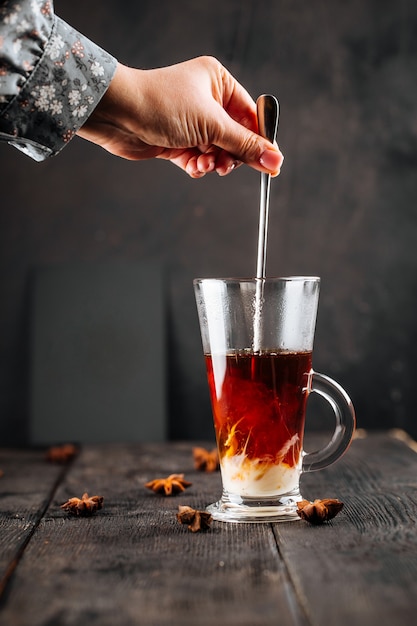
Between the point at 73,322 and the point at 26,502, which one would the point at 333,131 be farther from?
the point at 26,502

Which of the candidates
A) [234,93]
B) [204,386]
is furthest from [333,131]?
[234,93]

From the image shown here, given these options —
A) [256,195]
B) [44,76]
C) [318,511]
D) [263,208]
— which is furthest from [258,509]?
[256,195]

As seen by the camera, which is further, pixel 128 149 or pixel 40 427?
pixel 40 427

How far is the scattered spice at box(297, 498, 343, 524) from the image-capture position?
3.46 ft

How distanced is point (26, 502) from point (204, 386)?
5.03ft

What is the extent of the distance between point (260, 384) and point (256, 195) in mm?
1770

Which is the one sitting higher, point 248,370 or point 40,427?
point 248,370

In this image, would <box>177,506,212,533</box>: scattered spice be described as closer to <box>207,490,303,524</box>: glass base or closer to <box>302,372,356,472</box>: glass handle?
<box>207,490,303,524</box>: glass base

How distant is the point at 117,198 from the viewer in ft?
9.15

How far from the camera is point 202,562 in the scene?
2.95 ft

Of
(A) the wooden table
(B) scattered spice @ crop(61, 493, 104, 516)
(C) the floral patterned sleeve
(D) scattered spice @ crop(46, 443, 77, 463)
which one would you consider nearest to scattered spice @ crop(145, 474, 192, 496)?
(A) the wooden table

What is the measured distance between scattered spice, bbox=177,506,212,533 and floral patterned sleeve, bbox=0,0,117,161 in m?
0.61

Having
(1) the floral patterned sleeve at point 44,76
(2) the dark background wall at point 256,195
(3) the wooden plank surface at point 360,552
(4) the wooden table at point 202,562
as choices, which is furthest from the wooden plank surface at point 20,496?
(2) the dark background wall at point 256,195

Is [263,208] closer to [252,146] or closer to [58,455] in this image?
[252,146]
